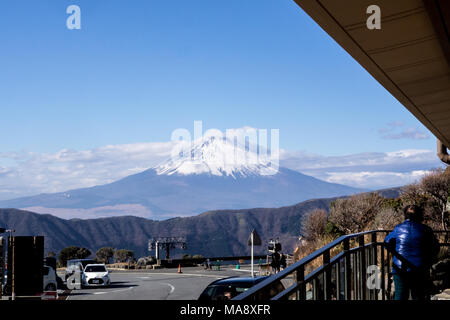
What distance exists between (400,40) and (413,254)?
2550 millimetres

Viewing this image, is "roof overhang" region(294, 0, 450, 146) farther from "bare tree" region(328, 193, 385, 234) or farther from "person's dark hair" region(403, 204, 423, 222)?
"bare tree" region(328, 193, 385, 234)

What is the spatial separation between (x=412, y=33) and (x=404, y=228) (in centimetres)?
236

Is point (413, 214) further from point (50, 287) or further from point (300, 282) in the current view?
point (50, 287)

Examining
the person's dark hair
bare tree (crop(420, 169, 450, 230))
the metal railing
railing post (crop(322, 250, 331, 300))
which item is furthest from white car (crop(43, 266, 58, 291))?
bare tree (crop(420, 169, 450, 230))

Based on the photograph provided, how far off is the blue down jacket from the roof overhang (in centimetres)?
205

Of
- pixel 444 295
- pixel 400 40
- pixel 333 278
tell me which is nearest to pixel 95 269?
pixel 444 295

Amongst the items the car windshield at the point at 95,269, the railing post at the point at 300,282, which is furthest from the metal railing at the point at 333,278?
the car windshield at the point at 95,269

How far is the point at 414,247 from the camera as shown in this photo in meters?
7.24

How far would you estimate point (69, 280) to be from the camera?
116 feet

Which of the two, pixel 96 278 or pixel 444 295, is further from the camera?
pixel 96 278

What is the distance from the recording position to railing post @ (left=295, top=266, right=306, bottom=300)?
400cm

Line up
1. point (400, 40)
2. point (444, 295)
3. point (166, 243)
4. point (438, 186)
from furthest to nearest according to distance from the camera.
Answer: point (166, 243) → point (438, 186) → point (444, 295) → point (400, 40)
